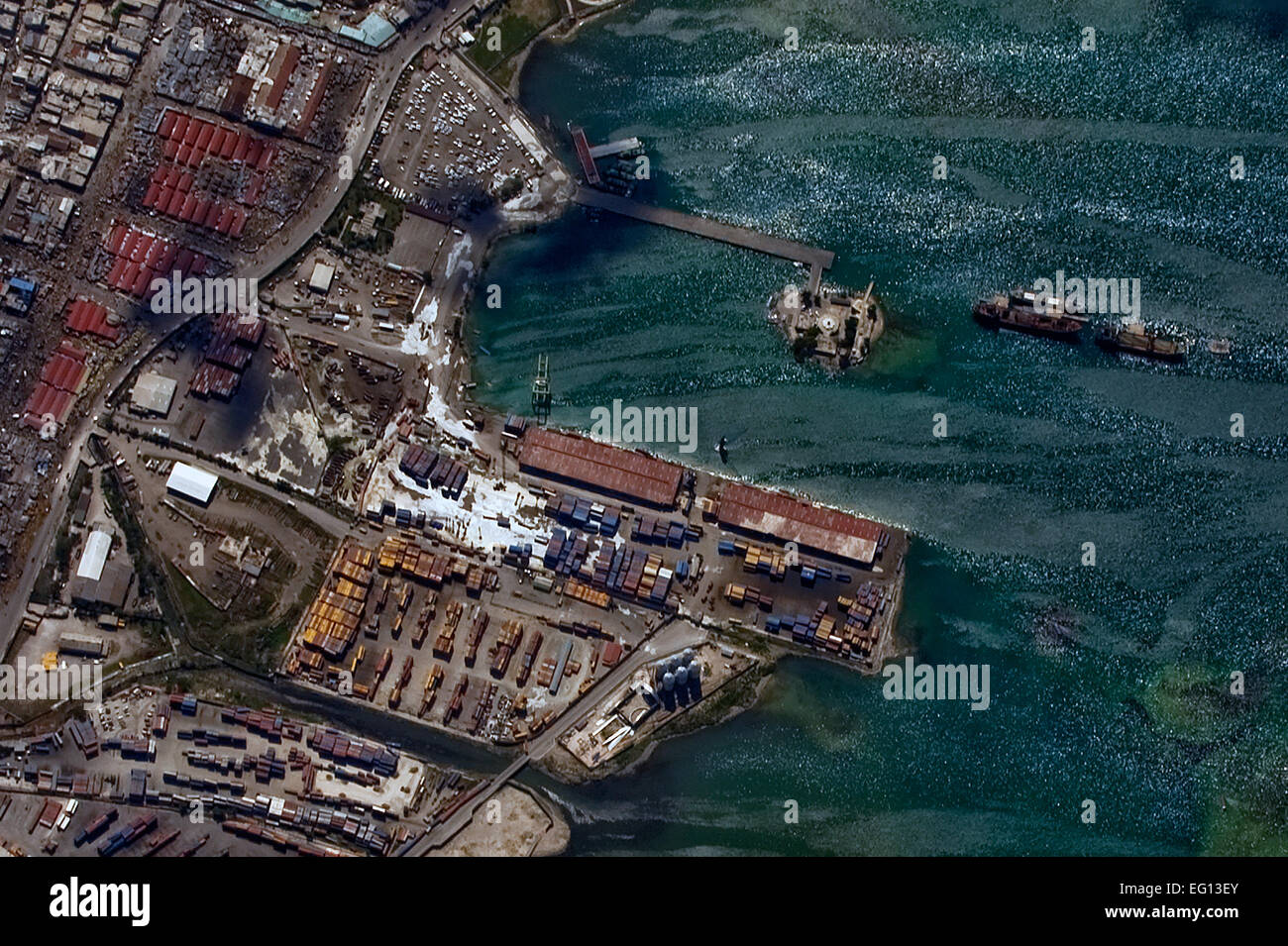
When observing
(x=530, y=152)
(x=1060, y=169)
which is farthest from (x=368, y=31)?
(x=1060, y=169)

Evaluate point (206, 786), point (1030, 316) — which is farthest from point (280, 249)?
point (1030, 316)

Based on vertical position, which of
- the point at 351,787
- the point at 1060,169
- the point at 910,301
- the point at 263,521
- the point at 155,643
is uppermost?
the point at 1060,169

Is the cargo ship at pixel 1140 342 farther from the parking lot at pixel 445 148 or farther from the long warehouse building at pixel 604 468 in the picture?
the parking lot at pixel 445 148

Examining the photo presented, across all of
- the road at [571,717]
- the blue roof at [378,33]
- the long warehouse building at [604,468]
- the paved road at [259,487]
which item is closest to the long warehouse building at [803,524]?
the long warehouse building at [604,468]

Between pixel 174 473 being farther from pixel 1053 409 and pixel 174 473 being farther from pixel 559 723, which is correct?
pixel 1053 409

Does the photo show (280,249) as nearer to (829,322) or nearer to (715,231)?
(715,231)

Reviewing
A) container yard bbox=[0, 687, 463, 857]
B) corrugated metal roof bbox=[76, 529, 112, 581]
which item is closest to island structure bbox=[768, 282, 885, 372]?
container yard bbox=[0, 687, 463, 857]

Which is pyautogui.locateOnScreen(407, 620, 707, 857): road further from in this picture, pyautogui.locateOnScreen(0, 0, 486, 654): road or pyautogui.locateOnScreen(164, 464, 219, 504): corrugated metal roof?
pyautogui.locateOnScreen(0, 0, 486, 654): road

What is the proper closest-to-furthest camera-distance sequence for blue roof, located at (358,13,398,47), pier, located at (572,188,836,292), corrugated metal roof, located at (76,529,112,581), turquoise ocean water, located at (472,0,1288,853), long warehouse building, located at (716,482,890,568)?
turquoise ocean water, located at (472,0,1288,853)
long warehouse building, located at (716,482,890,568)
corrugated metal roof, located at (76,529,112,581)
pier, located at (572,188,836,292)
blue roof, located at (358,13,398,47)
